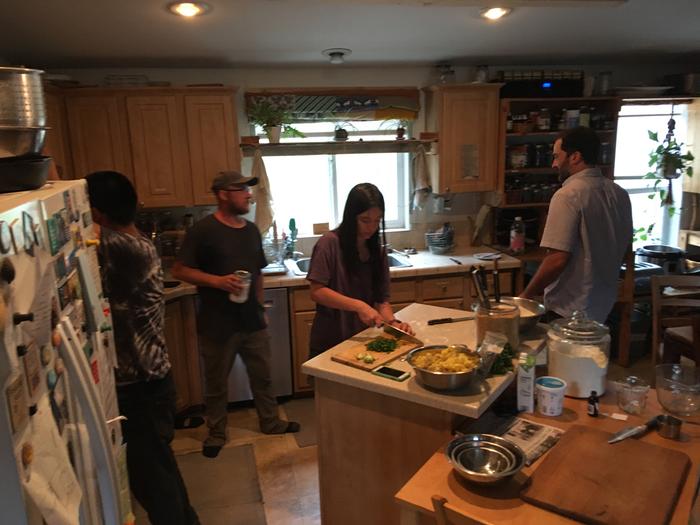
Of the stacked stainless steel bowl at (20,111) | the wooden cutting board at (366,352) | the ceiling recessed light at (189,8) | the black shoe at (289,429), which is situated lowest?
the black shoe at (289,429)

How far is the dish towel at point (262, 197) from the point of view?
3.75 metres

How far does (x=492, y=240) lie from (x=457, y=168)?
28.1 inches

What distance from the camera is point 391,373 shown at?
68.3 inches

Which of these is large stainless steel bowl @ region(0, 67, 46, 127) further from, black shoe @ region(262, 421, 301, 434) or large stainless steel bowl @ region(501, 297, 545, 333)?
black shoe @ region(262, 421, 301, 434)

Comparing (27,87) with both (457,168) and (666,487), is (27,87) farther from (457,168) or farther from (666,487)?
(457,168)

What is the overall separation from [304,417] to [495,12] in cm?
250

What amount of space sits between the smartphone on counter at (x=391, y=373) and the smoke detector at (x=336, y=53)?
87.2 inches

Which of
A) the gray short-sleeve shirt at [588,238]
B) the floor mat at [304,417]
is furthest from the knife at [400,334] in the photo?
the floor mat at [304,417]

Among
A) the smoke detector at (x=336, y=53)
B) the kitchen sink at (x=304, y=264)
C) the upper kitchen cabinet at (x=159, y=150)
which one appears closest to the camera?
the smoke detector at (x=336, y=53)

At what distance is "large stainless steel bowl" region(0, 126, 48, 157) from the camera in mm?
1209

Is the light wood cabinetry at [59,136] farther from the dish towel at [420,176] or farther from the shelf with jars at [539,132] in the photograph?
the shelf with jars at [539,132]

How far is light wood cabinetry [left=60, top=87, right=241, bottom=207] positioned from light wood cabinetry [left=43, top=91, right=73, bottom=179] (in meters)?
0.04

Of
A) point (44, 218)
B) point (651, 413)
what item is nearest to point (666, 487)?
point (651, 413)

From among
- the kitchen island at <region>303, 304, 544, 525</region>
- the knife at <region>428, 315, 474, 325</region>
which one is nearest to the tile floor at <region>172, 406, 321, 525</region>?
→ the kitchen island at <region>303, 304, 544, 525</region>
